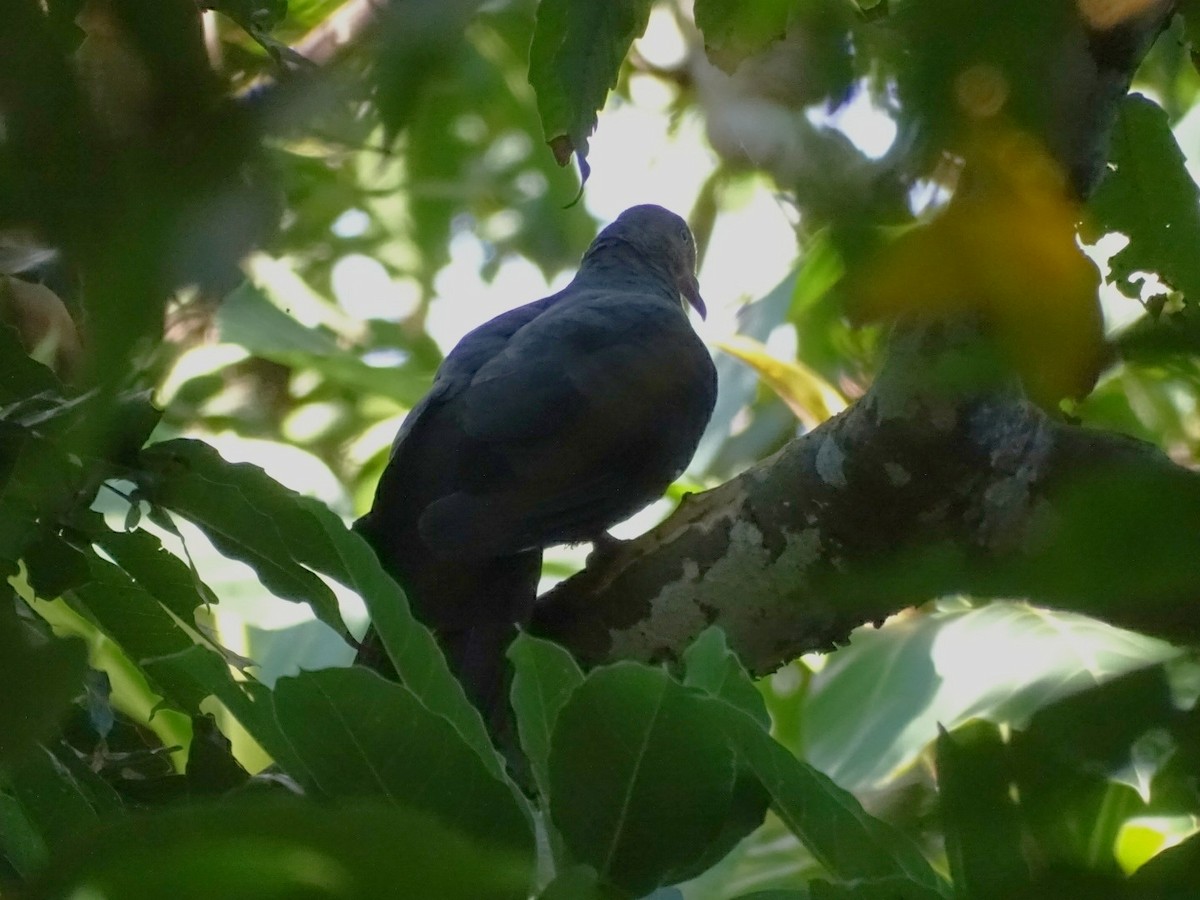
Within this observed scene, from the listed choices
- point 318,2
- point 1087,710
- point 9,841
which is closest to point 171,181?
point 1087,710

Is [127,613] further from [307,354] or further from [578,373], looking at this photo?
[307,354]

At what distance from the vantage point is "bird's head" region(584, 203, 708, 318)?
9.04ft

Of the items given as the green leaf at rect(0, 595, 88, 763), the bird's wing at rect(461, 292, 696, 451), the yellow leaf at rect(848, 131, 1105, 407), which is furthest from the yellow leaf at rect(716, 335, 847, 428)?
the green leaf at rect(0, 595, 88, 763)

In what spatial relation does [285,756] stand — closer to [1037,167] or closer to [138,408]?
[138,408]

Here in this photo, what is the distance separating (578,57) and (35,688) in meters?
0.38

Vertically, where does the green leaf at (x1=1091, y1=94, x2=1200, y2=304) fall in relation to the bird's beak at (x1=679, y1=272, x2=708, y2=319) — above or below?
below

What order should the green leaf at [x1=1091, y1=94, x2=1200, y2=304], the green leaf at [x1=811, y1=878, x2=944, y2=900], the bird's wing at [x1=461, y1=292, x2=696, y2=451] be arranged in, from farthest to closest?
the bird's wing at [x1=461, y1=292, x2=696, y2=451], the green leaf at [x1=811, y1=878, x2=944, y2=900], the green leaf at [x1=1091, y1=94, x2=1200, y2=304]

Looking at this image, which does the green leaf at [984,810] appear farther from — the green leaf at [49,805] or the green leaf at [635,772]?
the green leaf at [49,805]

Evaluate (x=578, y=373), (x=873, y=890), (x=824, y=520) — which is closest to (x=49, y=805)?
(x=873, y=890)

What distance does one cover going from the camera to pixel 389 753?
2.35 feet

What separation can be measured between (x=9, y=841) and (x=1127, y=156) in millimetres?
797

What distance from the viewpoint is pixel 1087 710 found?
379mm

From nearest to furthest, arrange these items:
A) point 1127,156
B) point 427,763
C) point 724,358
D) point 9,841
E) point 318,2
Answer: point 1127,156 → point 427,763 → point 9,841 → point 318,2 → point 724,358

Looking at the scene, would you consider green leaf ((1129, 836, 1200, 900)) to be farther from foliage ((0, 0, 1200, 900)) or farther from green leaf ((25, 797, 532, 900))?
green leaf ((25, 797, 532, 900))
